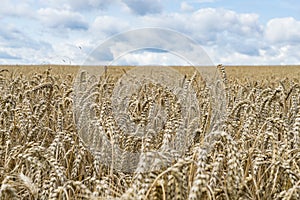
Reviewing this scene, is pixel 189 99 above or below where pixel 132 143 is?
above

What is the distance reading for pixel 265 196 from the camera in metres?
2.18

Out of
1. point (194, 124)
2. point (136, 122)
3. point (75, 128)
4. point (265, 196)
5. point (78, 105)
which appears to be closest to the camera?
point (265, 196)

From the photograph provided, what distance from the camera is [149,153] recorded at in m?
→ 1.63

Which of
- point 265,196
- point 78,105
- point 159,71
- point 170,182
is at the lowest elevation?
point 265,196

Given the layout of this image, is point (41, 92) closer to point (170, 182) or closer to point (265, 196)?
point (265, 196)

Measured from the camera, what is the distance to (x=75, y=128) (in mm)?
3707

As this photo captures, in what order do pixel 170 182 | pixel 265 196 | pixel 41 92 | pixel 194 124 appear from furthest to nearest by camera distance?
1. pixel 41 92
2. pixel 194 124
3. pixel 265 196
4. pixel 170 182

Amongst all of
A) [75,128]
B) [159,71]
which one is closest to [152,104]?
[75,128]

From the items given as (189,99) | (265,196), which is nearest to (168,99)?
(189,99)

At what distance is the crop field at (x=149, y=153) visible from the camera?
1.65 meters

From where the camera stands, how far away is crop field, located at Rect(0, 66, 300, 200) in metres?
1.65

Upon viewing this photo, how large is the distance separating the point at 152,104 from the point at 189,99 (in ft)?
1.31

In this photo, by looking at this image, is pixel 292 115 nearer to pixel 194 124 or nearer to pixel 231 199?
pixel 194 124

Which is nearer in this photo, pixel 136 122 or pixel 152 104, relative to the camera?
pixel 136 122
